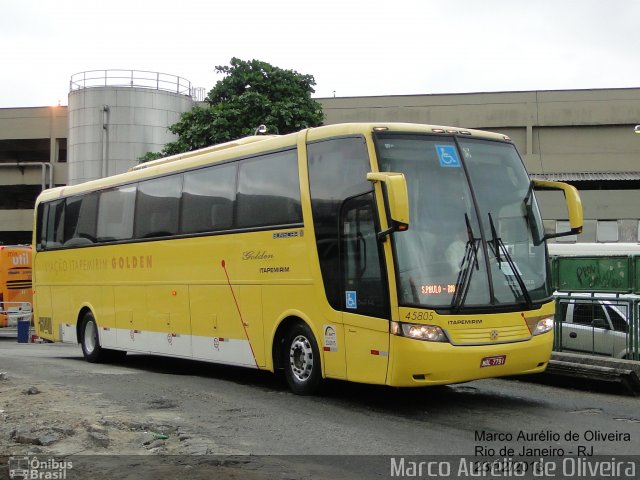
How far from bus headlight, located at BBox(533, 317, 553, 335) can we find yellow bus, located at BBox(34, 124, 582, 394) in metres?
0.02

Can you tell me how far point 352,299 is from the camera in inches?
381

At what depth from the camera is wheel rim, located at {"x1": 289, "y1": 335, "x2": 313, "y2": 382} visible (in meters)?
10.5

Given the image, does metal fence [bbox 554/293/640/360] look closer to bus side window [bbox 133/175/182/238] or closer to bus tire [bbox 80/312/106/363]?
bus side window [bbox 133/175/182/238]

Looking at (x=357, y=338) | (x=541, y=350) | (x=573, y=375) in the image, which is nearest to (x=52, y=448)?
(x=357, y=338)

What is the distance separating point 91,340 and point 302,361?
7.44m

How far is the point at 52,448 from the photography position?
7.21m

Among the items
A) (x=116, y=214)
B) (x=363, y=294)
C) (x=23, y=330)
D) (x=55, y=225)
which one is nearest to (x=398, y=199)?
(x=363, y=294)

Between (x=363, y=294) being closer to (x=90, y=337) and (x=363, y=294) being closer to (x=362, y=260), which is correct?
(x=362, y=260)

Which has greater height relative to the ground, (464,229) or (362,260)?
(464,229)

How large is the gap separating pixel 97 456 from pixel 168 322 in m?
6.80

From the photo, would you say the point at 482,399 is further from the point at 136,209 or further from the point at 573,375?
the point at 136,209

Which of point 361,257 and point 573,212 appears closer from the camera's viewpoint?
point 361,257

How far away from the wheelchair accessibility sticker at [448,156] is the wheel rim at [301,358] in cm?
301

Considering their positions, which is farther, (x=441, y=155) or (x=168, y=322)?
(x=168, y=322)
